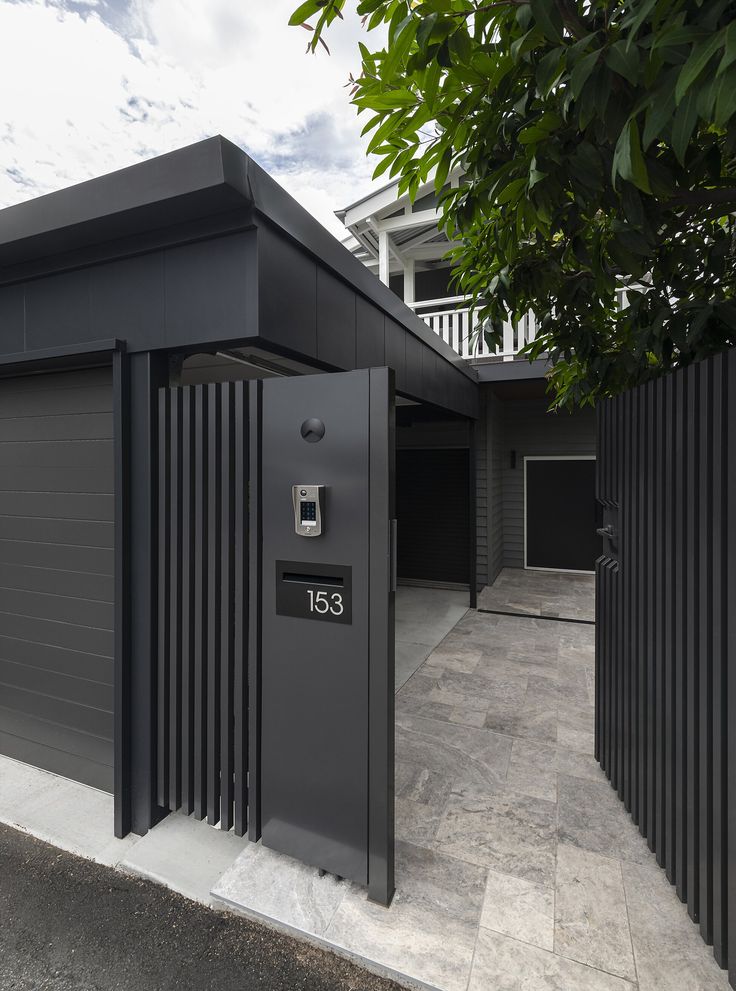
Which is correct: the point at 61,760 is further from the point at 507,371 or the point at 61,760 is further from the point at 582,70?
the point at 507,371

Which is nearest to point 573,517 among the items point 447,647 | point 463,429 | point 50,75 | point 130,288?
point 463,429

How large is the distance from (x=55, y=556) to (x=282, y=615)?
4.97 feet

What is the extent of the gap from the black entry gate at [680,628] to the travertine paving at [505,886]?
6.3 inches

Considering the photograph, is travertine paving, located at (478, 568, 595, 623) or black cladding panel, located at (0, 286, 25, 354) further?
travertine paving, located at (478, 568, 595, 623)

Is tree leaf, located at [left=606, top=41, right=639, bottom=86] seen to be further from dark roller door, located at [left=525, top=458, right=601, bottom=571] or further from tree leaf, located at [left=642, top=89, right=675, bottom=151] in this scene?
dark roller door, located at [left=525, top=458, right=601, bottom=571]

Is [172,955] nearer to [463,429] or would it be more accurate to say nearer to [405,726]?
[405,726]

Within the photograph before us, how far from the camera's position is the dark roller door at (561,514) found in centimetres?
780

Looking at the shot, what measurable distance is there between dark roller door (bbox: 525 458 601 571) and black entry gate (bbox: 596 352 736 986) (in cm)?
568

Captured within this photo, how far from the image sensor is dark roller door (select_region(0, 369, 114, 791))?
251 centimetres

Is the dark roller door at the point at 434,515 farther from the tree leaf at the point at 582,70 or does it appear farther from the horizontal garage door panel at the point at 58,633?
the tree leaf at the point at 582,70

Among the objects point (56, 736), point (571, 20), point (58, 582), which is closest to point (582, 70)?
point (571, 20)

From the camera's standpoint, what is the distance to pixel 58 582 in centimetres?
265

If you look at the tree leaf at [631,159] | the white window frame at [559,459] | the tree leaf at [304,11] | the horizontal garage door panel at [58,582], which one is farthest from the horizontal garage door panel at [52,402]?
the white window frame at [559,459]

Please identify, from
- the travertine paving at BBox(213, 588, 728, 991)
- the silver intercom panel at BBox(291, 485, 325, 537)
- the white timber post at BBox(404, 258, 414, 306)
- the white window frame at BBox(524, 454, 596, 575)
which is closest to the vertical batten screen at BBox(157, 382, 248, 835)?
the silver intercom panel at BBox(291, 485, 325, 537)
